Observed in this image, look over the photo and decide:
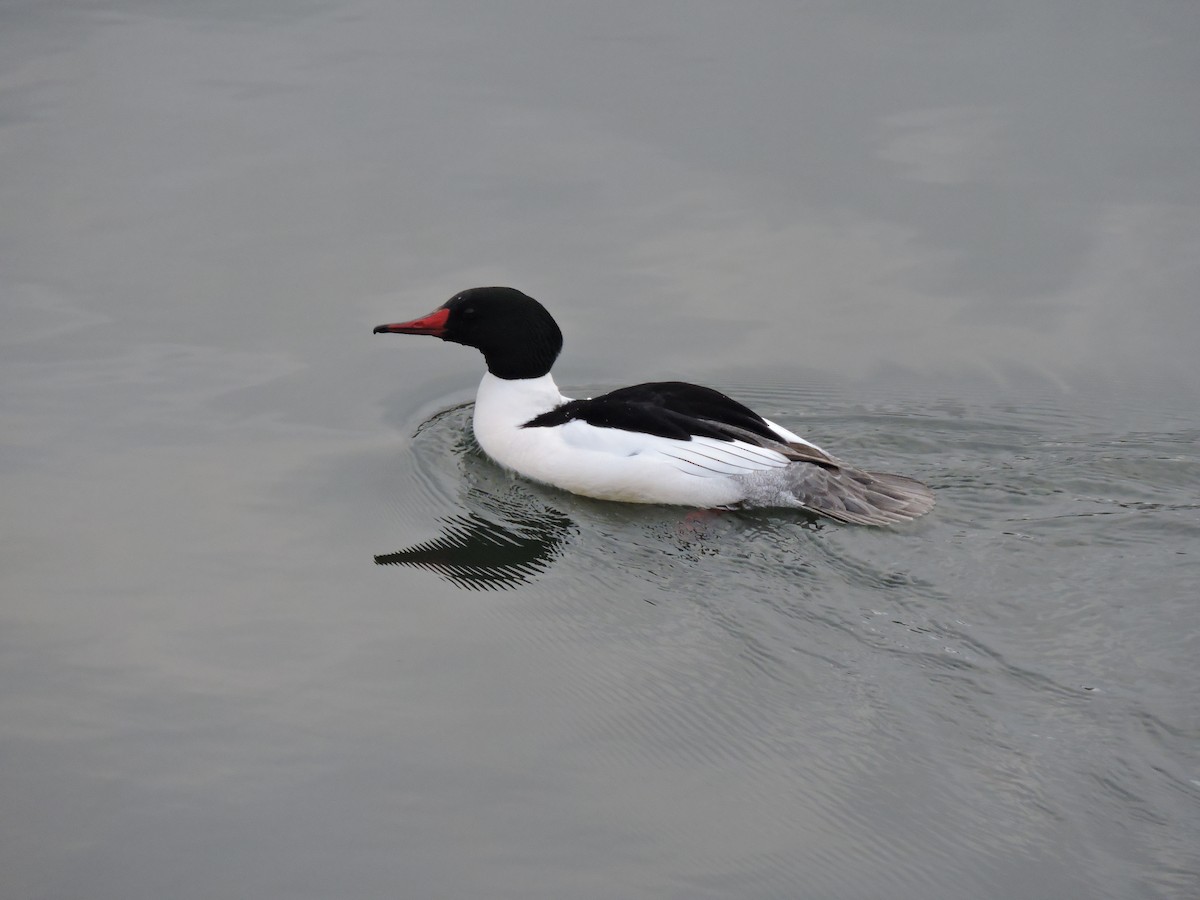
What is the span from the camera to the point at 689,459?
24.4ft

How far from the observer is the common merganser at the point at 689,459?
7371 millimetres

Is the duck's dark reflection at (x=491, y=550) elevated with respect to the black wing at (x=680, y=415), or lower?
lower

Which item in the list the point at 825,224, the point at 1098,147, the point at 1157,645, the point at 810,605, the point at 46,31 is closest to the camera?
the point at 1157,645

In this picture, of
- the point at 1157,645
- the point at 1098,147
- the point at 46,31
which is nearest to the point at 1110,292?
the point at 1098,147

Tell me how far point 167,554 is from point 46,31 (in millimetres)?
8200

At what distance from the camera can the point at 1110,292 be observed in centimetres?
956

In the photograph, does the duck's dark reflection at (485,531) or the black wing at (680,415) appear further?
the black wing at (680,415)

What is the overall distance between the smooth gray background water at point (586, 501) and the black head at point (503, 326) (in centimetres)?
62

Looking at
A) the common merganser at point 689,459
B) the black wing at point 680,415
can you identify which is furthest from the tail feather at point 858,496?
the black wing at point 680,415

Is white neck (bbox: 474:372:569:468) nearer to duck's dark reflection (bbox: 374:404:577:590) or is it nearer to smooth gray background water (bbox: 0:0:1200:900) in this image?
duck's dark reflection (bbox: 374:404:577:590)

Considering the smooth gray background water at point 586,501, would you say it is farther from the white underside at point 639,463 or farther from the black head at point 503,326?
the black head at point 503,326

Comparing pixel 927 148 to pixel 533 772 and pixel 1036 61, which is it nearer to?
pixel 1036 61

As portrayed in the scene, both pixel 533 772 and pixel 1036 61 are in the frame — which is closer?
pixel 533 772

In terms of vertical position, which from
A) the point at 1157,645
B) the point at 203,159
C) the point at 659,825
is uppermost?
the point at 203,159
